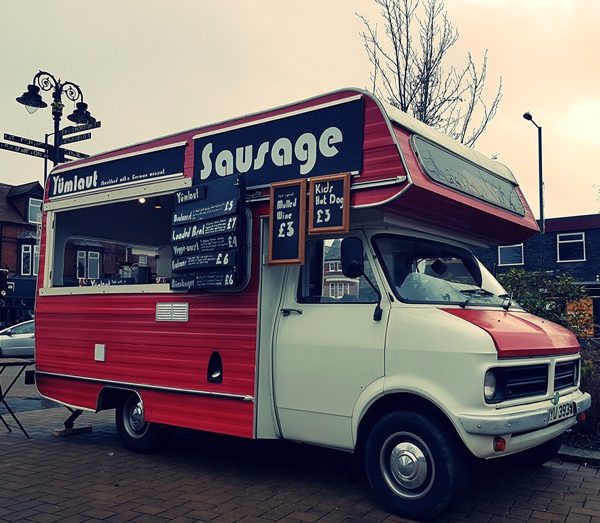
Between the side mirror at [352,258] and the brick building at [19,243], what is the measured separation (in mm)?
34028

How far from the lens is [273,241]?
5508mm

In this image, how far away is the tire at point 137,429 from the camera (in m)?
6.77

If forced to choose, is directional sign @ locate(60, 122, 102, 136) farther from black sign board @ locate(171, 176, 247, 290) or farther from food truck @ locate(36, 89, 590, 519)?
black sign board @ locate(171, 176, 247, 290)

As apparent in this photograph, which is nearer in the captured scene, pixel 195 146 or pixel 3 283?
pixel 195 146

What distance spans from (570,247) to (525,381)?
2924 cm

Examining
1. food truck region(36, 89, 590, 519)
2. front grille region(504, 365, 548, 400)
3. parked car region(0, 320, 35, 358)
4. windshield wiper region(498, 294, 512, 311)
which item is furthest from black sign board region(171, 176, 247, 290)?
parked car region(0, 320, 35, 358)

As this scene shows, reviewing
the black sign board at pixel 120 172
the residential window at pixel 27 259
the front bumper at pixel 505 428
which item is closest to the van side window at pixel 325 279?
the front bumper at pixel 505 428

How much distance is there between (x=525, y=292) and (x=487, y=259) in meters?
24.8

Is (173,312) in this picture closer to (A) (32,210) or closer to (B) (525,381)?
(B) (525,381)

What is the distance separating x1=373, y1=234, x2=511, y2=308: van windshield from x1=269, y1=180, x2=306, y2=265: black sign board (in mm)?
617

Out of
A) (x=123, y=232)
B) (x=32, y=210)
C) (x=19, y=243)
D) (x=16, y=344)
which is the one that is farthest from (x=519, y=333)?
(x=32, y=210)

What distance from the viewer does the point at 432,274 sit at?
18.0 ft

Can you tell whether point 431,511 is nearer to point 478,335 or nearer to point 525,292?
point 478,335

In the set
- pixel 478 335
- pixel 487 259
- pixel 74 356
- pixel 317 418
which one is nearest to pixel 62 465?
pixel 74 356
